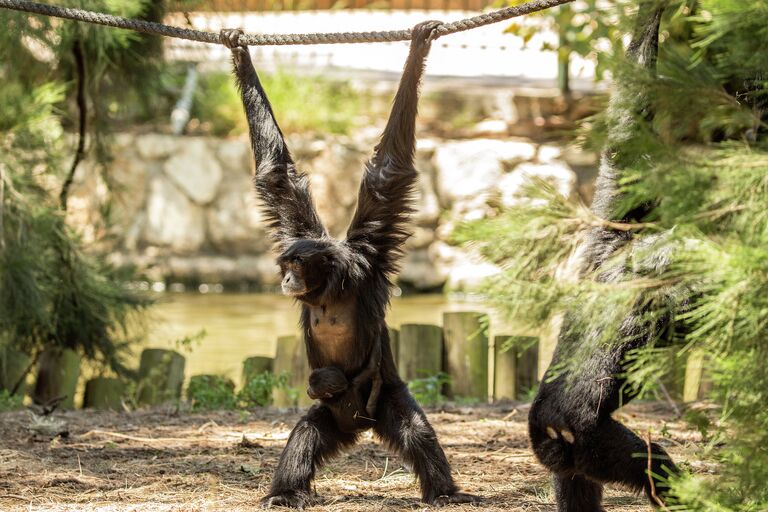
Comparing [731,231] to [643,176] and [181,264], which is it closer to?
[643,176]

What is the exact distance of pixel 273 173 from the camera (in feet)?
17.5

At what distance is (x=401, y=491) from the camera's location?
5.18 metres

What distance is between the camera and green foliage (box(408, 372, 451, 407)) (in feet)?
25.5

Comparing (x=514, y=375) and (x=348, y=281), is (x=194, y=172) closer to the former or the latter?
(x=514, y=375)

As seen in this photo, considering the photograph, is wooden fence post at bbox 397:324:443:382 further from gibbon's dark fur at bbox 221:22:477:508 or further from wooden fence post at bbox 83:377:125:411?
gibbon's dark fur at bbox 221:22:477:508

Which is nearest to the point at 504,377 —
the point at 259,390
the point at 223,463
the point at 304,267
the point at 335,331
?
the point at 259,390

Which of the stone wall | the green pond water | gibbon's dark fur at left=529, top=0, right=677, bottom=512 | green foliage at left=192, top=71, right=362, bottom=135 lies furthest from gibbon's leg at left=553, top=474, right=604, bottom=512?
green foliage at left=192, top=71, right=362, bottom=135

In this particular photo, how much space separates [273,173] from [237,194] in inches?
485

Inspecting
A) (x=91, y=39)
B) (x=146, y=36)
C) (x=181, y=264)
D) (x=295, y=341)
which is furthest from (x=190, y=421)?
(x=181, y=264)

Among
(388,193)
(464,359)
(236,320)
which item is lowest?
(464,359)

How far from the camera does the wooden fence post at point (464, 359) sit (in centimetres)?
800

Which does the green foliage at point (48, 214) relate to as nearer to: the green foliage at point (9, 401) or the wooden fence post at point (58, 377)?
the wooden fence post at point (58, 377)

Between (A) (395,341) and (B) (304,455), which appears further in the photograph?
(A) (395,341)

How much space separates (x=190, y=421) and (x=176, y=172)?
36.3 feet
